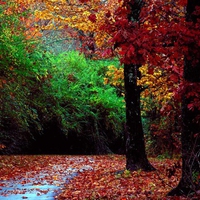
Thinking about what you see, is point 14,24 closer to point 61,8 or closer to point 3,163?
point 61,8

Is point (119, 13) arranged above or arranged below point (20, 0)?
below

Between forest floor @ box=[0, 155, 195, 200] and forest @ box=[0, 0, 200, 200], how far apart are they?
0.15ft

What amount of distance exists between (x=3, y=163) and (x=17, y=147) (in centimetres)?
450

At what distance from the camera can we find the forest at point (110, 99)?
7605 mm

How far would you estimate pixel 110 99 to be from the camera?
A: 22594 millimetres

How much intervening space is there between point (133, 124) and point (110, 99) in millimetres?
10175

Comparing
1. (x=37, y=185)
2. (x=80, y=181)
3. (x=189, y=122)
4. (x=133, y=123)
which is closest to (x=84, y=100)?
(x=133, y=123)

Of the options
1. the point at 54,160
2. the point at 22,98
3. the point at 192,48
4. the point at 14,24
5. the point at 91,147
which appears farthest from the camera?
the point at 91,147

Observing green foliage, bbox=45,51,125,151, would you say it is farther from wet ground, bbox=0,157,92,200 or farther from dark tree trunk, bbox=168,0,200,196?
dark tree trunk, bbox=168,0,200,196

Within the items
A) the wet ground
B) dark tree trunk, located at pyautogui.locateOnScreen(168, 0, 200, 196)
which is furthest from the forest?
the wet ground

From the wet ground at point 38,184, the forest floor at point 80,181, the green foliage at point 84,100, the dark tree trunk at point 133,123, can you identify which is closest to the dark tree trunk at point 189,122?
the forest floor at point 80,181

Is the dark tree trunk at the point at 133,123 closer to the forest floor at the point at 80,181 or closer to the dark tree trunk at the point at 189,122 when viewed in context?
the forest floor at the point at 80,181

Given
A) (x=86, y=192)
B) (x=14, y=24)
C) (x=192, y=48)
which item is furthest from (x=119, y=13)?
(x=14, y=24)

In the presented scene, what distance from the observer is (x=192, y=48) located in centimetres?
734
